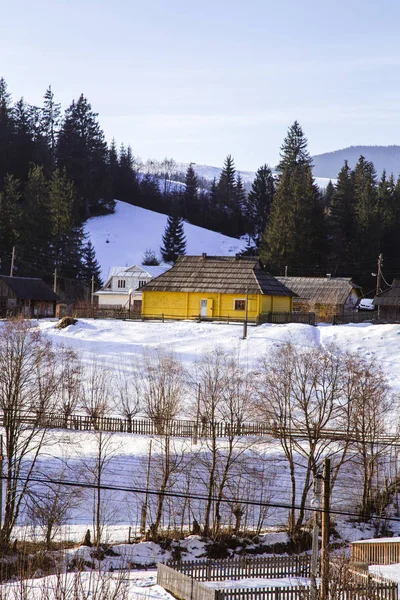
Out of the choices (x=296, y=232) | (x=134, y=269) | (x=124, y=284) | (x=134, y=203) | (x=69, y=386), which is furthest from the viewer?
(x=134, y=203)

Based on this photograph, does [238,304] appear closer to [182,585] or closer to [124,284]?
[124,284]

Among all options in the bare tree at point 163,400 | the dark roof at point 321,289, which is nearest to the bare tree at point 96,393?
the bare tree at point 163,400

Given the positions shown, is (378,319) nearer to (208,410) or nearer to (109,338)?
(109,338)

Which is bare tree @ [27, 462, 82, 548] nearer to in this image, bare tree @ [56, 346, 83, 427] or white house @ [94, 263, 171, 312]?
bare tree @ [56, 346, 83, 427]

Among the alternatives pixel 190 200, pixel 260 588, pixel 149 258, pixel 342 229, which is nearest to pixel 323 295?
pixel 342 229

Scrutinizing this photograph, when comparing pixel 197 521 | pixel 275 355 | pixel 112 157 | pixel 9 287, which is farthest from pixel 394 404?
pixel 112 157

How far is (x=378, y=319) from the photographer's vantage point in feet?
159

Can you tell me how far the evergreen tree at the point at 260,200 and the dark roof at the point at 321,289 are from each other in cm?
3375

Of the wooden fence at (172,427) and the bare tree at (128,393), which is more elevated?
the bare tree at (128,393)

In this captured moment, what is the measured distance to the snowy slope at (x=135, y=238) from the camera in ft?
284

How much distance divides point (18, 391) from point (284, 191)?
5579 centimetres

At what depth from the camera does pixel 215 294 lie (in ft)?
164

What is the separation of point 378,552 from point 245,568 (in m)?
3.98

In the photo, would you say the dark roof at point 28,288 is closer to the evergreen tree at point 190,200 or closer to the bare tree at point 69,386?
the bare tree at point 69,386
